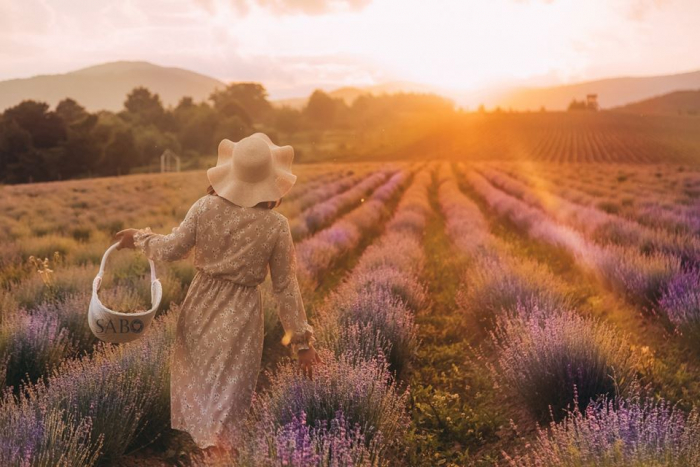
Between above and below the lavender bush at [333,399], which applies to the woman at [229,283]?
above

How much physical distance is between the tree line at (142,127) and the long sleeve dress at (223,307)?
38.3 m

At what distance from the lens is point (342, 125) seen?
91.2 m

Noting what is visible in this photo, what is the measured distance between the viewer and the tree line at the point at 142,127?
35344 millimetres

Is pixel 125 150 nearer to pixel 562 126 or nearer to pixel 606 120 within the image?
pixel 562 126

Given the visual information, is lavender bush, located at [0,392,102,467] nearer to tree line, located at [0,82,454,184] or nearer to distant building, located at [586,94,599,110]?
tree line, located at [0,82,454,184]

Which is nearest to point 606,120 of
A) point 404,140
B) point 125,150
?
point 404,140

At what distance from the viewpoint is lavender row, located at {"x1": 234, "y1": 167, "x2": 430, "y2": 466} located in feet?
6.55

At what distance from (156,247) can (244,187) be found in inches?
23.2

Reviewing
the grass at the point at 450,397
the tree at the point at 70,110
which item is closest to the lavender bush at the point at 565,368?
the grass at the point at 450,397

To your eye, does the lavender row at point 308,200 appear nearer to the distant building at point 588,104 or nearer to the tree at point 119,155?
the tree at point 119,155

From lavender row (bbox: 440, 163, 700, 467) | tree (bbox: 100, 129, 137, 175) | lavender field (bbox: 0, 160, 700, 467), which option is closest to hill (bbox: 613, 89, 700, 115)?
tree (bbox: 100, 129, 137, 175)

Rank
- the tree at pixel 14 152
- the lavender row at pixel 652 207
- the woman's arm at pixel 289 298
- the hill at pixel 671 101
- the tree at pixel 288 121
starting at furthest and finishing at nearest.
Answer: the hill at pixel 671 101 → the tree at pixel 288 121 → the tree at pixel 14 152 → the lavender row at pixel 652 207 → the woman's arm at pixel 289 298

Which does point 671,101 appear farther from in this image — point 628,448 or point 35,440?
point 35,440

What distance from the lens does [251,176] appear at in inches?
102
